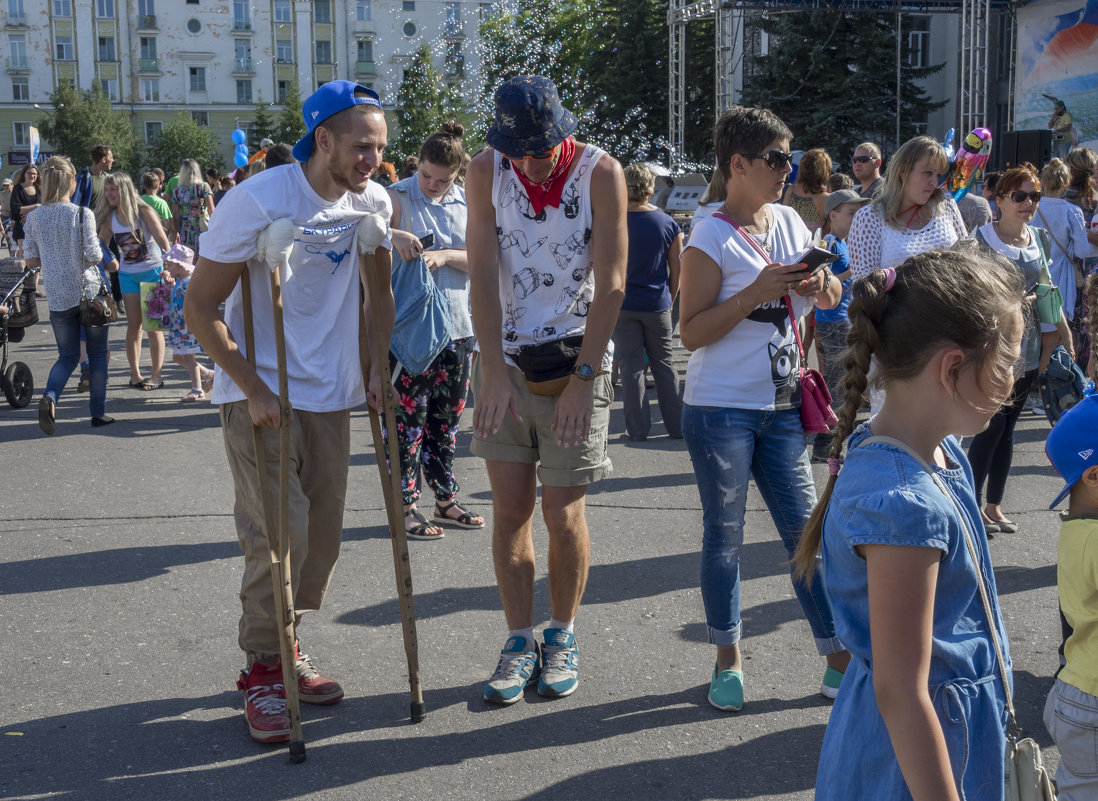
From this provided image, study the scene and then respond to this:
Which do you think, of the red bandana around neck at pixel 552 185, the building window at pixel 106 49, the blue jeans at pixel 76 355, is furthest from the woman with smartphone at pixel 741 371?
the building window at pixel 106 49

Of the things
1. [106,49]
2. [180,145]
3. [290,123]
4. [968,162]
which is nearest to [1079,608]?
[968,162]

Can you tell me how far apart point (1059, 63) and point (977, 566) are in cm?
2571

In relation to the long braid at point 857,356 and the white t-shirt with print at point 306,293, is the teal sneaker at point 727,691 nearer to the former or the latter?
the white t-shirt with print at point 306,293

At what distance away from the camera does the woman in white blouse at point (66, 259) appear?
880 cm

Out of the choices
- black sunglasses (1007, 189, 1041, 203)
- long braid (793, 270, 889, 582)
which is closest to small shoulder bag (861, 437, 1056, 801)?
long braid (793, 270, 889, 582)

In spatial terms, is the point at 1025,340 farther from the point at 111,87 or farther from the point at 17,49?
the point at 17,49

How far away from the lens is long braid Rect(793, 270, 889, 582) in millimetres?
2004

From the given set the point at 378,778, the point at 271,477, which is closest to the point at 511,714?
the point at 378,778

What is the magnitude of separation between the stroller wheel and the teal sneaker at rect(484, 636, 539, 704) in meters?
7.02

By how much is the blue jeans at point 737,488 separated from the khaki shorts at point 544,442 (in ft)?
1.03

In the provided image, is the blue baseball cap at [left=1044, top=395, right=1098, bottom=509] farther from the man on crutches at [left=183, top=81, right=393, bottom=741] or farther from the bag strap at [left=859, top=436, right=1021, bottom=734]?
the man on crutches at [left=183, top=81, right=393, bottom=741]

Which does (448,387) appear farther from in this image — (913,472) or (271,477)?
(913,472)

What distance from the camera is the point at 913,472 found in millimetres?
1875

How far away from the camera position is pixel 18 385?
9.73 meters
